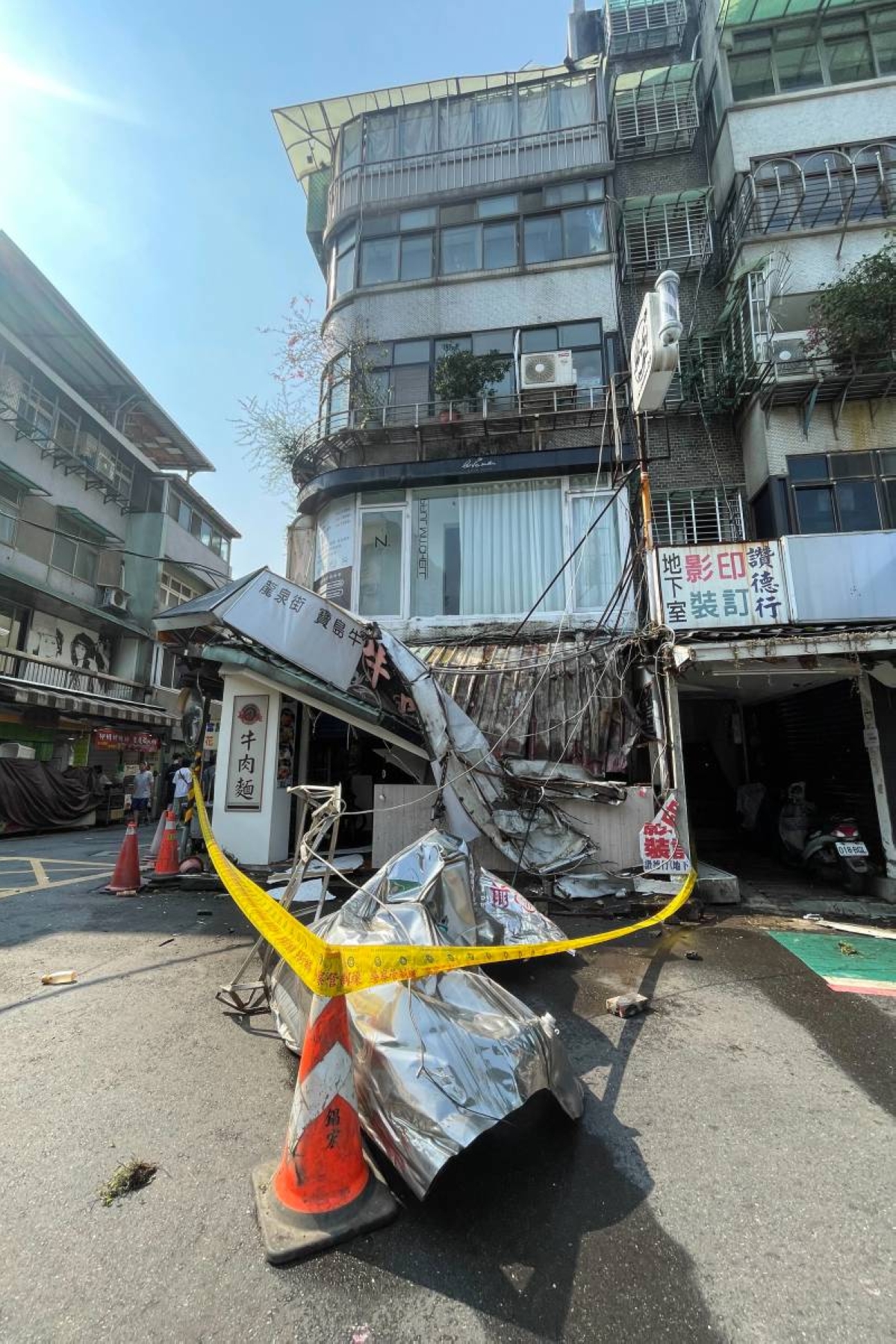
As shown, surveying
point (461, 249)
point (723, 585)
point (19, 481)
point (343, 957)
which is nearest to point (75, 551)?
point (19, 481)

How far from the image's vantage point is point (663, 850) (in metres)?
7.52

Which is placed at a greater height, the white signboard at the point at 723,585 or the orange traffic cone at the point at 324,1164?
the white signboard at the point at 723,585

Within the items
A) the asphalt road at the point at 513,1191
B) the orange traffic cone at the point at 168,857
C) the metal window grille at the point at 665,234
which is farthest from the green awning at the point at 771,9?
the orange traffic cone at the point at 168,857

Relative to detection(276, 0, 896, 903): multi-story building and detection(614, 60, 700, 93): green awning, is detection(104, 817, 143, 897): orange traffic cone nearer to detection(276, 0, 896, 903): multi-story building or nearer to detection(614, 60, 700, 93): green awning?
detection(276, 0, 896, 903): multi-story building

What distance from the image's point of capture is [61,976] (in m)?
4.97

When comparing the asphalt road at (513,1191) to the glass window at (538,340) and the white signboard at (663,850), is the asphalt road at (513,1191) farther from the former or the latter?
the glass window at (538,340)

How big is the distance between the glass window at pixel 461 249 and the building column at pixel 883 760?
12578 mm

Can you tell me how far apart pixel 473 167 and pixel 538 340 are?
539cm

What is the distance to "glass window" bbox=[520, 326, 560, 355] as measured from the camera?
509 inches

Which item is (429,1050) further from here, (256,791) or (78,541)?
A: (78,541)

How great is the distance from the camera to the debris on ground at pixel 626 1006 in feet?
14.6

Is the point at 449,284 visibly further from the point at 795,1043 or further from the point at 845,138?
the point at 795,1043

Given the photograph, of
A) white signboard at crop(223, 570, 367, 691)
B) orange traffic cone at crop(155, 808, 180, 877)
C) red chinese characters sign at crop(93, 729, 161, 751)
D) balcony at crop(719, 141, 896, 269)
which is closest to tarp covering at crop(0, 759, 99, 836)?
red chinese characters sign at crop(93, 729, 161, 751)

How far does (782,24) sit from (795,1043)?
1967 centimetres
